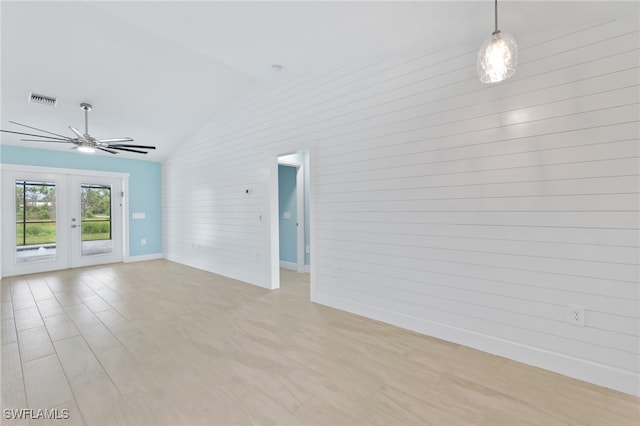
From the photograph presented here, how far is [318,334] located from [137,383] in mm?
1559

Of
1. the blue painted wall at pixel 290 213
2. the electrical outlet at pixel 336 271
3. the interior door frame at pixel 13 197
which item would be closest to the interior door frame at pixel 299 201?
the blue painted wall at pixel 290 213

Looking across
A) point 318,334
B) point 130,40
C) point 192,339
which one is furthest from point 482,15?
point 192,339

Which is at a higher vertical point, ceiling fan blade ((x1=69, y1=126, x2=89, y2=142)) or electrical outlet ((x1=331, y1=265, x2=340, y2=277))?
ceiling fan blade ((x1=69, y1=126, x2=89, y2=142))

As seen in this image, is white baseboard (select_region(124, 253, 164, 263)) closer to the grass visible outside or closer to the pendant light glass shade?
the grass visible outside

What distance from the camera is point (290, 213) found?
5.91 metres

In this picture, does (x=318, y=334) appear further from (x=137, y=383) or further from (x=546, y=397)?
(x=546, y=397)

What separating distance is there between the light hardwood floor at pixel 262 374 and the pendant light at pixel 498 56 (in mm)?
2105

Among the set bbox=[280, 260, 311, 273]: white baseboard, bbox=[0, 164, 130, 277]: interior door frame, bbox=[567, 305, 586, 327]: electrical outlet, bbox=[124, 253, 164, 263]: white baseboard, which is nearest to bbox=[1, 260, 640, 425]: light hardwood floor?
bbox=[567, 305, 586, 327]: electrical outlet

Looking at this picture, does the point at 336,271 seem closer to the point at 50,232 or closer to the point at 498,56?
the point at 498,56

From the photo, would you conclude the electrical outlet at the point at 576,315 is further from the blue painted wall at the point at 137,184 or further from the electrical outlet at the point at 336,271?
the blue painted wall at the point at 137,184

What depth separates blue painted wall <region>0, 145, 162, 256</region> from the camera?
5.85m

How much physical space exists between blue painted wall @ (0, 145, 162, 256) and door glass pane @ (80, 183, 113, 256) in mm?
443

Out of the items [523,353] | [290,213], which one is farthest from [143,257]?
[523,353]

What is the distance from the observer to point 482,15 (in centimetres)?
212
